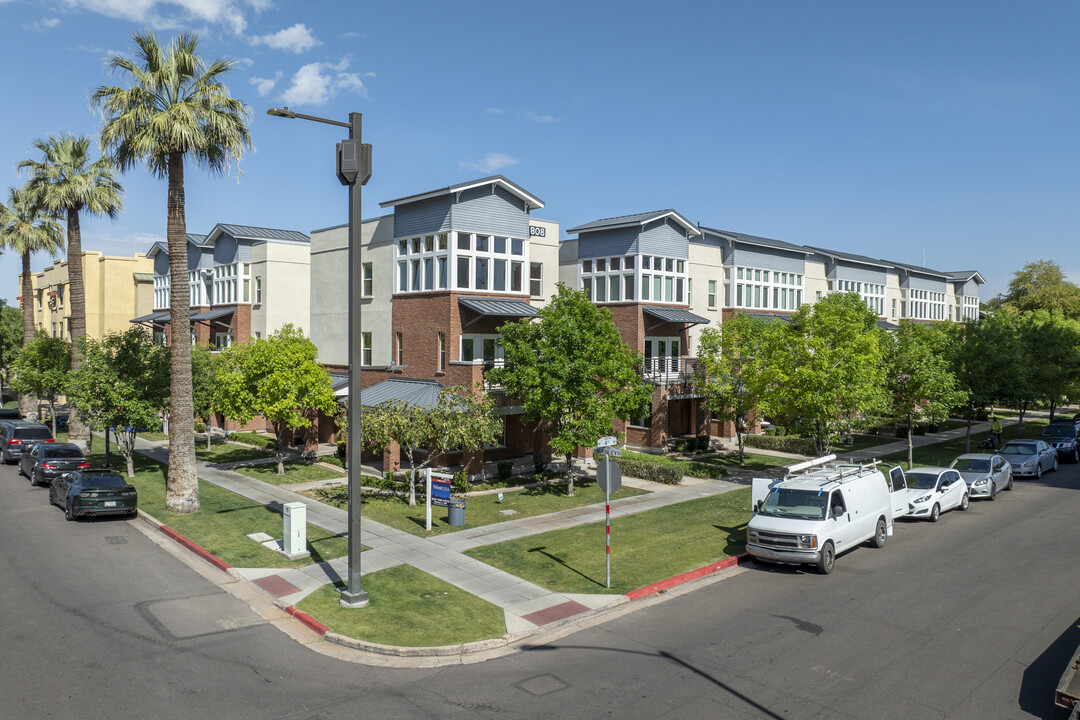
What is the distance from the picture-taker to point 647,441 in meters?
37.3

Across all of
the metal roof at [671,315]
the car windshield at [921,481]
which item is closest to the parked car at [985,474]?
the car windshield at [921,481]

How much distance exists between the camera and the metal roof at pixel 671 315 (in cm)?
3690

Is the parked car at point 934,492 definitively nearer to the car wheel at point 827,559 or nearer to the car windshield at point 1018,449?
the car wheel at point 827,559

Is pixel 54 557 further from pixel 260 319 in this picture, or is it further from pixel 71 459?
pixel 260 319

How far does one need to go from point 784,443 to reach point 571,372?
1782 centimetres

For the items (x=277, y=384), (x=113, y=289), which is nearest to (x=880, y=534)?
(x=277, y=384)

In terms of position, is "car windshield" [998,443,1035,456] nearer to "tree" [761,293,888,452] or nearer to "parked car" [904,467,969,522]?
"tree" [761,293,888,452]

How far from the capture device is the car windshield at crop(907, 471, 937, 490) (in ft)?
78.7

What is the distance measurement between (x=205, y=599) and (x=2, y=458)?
28289 mm

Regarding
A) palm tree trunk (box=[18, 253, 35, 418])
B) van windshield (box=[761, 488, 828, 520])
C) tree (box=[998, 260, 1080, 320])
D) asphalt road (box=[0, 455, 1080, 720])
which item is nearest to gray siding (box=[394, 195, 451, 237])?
asphalt road (box=[0, 455, 1080, 720])

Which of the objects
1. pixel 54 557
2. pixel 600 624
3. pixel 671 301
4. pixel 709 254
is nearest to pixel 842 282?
pixel 709 254

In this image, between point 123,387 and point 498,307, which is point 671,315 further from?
point 123,387

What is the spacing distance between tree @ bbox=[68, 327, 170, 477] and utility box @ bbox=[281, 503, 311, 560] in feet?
44.9

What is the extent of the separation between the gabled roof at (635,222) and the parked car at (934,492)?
17441mm
